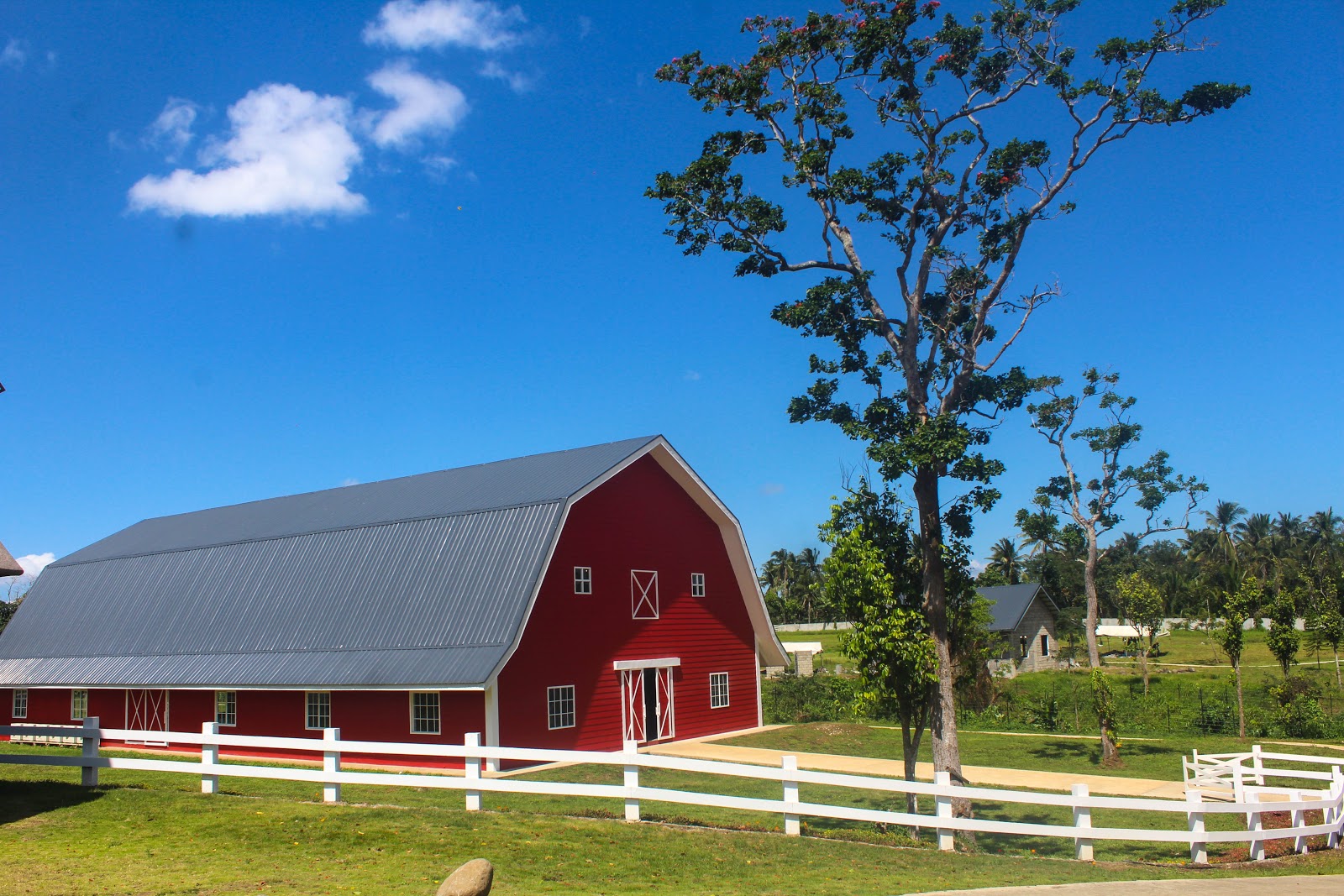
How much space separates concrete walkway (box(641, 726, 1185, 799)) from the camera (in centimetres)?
2178

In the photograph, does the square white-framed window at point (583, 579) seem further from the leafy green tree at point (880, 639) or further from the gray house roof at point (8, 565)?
the gray house roof at point (8, 565)

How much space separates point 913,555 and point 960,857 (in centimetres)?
688

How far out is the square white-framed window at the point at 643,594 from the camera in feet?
95.3

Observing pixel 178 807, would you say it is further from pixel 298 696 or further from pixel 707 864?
pixel 298 696

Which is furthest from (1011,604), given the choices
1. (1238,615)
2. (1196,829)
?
(1196,829)

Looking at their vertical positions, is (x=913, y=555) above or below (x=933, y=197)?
below

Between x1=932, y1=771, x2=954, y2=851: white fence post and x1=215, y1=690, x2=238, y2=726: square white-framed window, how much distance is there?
73.5 feet

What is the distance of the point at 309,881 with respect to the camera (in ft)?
31.8

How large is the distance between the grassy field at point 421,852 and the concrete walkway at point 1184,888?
2.65 feet

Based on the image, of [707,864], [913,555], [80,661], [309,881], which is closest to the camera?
[309,881]

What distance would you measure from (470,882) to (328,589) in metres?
22.9

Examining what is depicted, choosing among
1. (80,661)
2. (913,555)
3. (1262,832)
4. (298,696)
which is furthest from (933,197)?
(80,661)

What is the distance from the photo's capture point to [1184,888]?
10289mm

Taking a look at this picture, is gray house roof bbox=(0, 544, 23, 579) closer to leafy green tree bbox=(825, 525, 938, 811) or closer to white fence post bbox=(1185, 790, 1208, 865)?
leafy green tree bbox=(825, 525, 938, 811)
